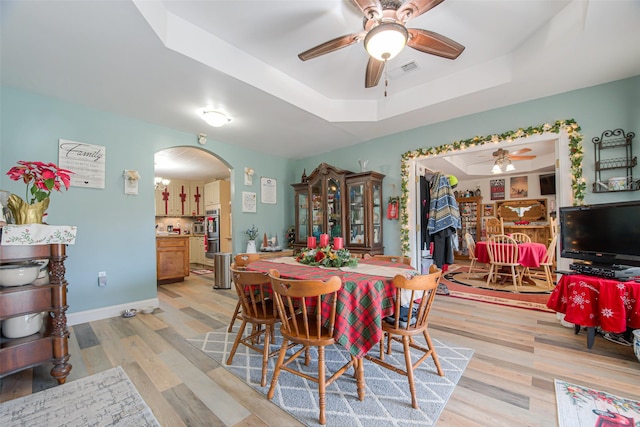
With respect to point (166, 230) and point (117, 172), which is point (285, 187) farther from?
point (166, 230)

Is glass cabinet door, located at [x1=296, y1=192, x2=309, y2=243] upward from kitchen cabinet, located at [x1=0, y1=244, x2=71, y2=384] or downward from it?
upward

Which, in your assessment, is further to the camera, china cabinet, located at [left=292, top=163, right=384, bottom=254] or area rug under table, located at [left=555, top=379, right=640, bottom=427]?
china cabinet, located at [left=292, top=163, right=384, bottom=254]

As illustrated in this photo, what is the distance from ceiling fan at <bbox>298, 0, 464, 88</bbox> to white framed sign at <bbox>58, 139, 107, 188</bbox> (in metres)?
2.82

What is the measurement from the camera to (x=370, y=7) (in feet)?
5.90

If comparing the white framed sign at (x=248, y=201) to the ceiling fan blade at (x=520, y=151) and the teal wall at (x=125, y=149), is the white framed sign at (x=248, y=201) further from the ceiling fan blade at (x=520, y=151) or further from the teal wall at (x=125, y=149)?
the ceiling fan blade at (x=520, y=151)

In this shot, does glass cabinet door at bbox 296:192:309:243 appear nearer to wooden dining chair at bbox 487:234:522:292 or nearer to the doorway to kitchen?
the doorway to kitchen

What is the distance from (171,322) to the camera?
9.87ft

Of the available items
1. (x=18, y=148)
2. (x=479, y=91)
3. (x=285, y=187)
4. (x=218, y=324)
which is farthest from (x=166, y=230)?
(x=479, y=91)

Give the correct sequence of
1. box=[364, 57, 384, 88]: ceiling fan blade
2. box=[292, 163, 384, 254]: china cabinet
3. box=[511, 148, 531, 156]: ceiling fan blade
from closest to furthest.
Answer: box=[364, 57, 384, 88]: ceiling fan blade
box=[292, 163, 384, 254]: china cabinet
box=[511, 148, 531, 156]: ceiling fan blade

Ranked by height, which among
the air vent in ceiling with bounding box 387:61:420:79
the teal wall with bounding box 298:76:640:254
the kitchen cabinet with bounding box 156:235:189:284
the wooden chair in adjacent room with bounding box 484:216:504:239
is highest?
the air vent in ceiling with bounding box 387:61:420:79

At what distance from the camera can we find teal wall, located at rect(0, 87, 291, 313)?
2748mm

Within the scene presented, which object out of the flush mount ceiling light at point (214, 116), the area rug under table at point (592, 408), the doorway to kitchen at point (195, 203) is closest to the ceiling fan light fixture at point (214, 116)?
the flush mount ceiling light at point (214, 116)

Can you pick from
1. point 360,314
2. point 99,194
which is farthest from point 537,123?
point 99,194

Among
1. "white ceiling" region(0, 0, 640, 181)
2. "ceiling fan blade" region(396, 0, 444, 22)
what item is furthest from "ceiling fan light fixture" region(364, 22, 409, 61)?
"white ceiling" region(0, 0, 640, 181)
